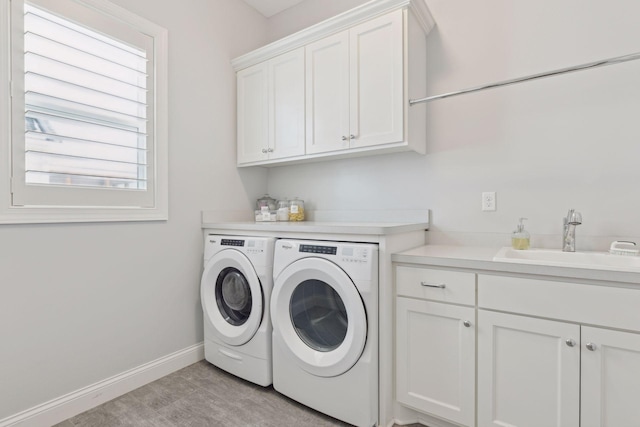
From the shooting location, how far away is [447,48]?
209cm

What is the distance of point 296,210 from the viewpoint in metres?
2.55

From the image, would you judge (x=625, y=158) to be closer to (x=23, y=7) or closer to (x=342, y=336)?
(x=342, y=336)

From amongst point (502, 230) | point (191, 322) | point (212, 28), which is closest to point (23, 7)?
point (212, 28)

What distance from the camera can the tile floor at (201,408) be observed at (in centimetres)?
165

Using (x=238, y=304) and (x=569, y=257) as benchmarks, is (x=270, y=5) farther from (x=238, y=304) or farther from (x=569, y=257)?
(x=569, y=257)

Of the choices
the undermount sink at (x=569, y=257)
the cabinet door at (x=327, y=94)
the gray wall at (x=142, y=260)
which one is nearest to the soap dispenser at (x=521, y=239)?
the undermount sink at (x=569, y=257)

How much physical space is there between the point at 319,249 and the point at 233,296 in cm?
84

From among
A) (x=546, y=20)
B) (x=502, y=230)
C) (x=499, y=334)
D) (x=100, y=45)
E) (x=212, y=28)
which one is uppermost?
(x=212, y=28)

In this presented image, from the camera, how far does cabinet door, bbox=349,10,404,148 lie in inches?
73.9

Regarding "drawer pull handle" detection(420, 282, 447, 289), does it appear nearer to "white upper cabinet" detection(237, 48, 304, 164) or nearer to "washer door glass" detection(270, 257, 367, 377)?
"washer door glass" detection(270, 257, 367, 377)

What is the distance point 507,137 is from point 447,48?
2.30 feet

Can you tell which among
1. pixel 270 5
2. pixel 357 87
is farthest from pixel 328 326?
pixel 270 5

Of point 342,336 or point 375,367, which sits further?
point 342,336

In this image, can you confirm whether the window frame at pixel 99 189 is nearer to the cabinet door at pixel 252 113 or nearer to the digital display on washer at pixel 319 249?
the cabinet door at pixel 252 113
